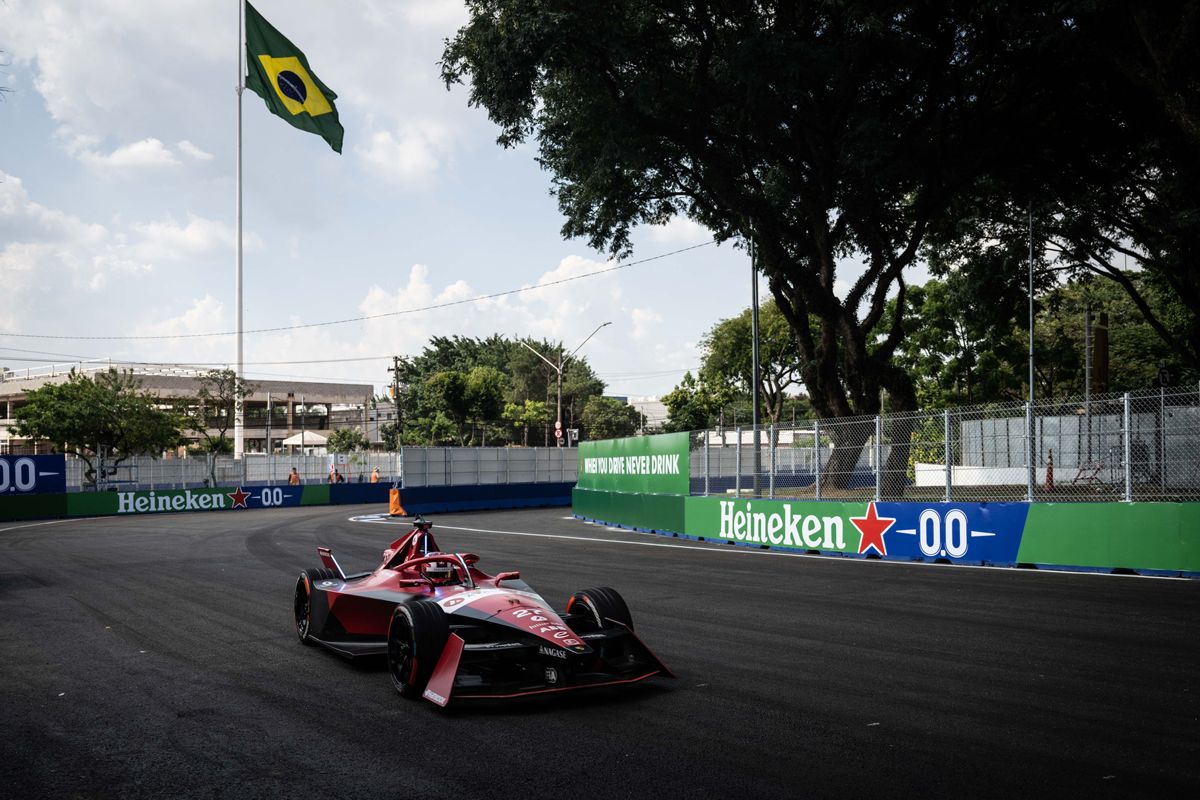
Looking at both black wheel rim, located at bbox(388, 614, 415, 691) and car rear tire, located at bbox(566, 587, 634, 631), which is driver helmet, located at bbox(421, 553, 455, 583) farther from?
car rear tire, located at bbox(566, 587, 634, 631)

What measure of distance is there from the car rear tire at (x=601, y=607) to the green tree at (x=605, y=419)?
9119 centimetres

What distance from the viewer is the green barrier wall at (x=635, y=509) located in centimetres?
2537

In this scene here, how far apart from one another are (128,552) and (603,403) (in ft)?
277

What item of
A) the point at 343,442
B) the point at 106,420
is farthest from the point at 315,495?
the point at 343,442

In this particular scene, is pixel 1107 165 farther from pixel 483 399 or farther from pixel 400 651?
pixel 483 399

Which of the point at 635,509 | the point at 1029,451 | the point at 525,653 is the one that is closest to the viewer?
the point at 525,653

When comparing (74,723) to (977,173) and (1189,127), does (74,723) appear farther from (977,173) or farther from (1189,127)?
(977,173)

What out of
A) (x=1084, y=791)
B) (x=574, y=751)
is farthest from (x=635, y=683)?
(x=1084, y=791)

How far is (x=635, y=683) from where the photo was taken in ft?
24.1

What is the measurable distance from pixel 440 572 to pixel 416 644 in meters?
1.40

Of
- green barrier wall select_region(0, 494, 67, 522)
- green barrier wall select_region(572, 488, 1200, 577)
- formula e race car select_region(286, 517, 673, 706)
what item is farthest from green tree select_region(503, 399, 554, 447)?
formula e race car select_region(286, 517, 673, 706)

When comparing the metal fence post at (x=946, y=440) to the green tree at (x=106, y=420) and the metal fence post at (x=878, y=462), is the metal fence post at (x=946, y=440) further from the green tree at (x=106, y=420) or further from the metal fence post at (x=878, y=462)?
the green tree at (x=106, y=420)

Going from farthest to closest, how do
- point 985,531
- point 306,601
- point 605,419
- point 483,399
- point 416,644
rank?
point 605,419
point 483,399
point 985,531
point 306,601
point 416,644

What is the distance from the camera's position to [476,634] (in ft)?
23.8
